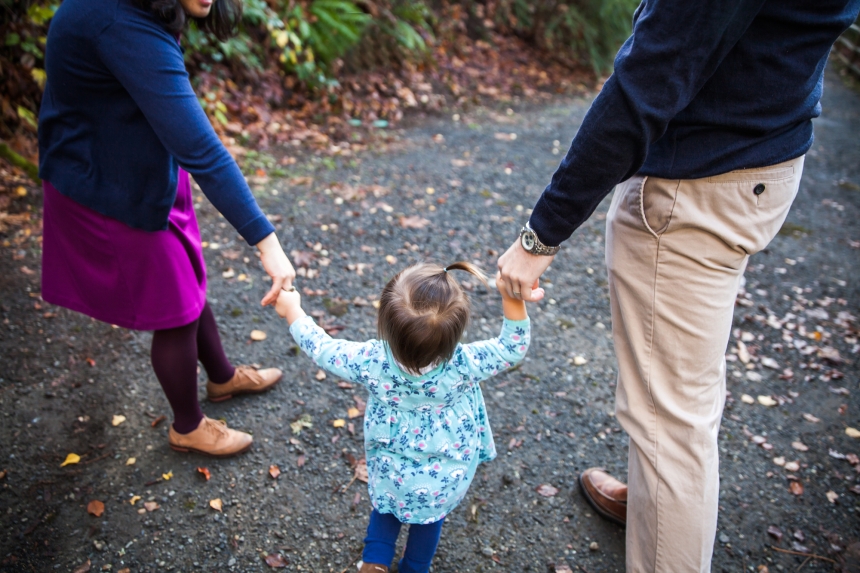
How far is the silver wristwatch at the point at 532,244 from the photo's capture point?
1726 millimetres

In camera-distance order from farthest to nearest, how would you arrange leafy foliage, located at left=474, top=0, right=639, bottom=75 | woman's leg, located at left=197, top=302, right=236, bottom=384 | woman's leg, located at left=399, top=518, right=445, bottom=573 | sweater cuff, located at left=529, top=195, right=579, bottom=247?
leafy foliage, located at left=474, top=0, right=639, bottom=75 < woman's leg, located at left=197, top=302, right=236, bottom=384 < woman's leg, located at left=399, top=518, right=445, bottom=573 < sweater cuff, located at left=529, top=195, right=579, bottom=247

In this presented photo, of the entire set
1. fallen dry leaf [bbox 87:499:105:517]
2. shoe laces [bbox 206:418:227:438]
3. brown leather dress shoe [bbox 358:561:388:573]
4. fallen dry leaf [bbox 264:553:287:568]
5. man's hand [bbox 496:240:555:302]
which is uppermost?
man's hand [bbox 496:240:555:302]

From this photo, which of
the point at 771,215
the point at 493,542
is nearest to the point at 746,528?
the point at 493,542

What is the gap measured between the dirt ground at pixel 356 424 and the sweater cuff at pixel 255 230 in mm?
1219

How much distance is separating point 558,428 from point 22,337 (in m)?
2.94

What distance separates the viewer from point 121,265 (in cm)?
221

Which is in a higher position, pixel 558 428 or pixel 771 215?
pixel 771 215

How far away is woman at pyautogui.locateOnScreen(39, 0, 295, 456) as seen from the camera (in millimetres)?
1813

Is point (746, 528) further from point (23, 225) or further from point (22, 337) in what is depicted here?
point (23, 225)

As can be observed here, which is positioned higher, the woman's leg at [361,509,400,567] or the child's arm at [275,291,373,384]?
the child's arm at [275,291,373,384]

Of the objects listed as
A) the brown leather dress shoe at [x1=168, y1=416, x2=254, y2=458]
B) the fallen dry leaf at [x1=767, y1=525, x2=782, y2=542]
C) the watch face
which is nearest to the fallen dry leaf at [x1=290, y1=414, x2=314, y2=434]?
the brown leather dress shoe at [x1=168, y1=416, x2=254, y2=458]

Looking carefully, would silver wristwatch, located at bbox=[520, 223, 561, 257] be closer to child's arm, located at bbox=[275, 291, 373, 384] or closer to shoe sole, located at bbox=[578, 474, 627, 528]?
child's arm, located at bbox=[275, 291, 373, 384]

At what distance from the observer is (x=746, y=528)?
260 cm

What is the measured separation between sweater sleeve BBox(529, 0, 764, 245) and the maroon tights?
1.62 m
